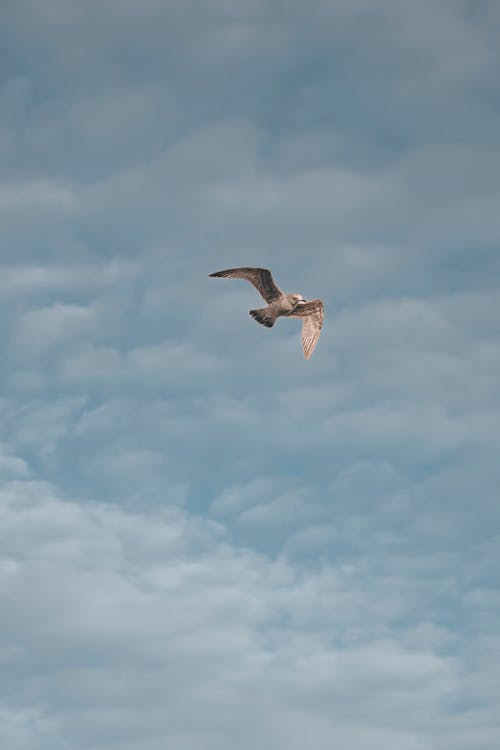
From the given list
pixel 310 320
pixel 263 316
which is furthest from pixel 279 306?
pixel 310 320

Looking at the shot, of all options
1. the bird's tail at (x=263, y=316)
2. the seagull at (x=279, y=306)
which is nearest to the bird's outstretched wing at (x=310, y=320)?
the seagull at (x=279, y=306)

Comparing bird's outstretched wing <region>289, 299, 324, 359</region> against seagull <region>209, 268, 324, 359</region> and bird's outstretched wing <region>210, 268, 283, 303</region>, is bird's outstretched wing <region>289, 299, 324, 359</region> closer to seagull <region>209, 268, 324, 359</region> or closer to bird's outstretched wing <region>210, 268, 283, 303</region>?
seagull <region>209, 268, 324, 359</region>

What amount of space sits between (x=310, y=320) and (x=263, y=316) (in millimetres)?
6104

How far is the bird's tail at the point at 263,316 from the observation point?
3733 inches

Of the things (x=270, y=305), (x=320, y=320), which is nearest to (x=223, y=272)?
(x=270, y=305)

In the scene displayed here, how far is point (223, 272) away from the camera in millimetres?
90000

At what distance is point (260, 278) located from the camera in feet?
305

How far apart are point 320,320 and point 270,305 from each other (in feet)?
20.5

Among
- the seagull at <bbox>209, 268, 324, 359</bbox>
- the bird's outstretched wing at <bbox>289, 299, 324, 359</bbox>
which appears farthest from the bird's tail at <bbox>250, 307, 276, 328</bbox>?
the bird's outstretched wing at <bbox>289, 299, 324, 359</bbox>

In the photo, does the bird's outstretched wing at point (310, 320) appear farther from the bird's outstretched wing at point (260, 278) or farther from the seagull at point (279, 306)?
the bird's outstretched wing at point (260, 278)

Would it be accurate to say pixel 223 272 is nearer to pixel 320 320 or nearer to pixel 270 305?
pixel 270 305

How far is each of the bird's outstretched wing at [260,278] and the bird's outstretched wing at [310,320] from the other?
3.34 metres

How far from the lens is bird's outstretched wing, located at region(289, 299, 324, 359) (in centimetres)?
9819

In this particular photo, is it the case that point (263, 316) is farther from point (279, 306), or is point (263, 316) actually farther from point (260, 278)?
point (260, 278)
